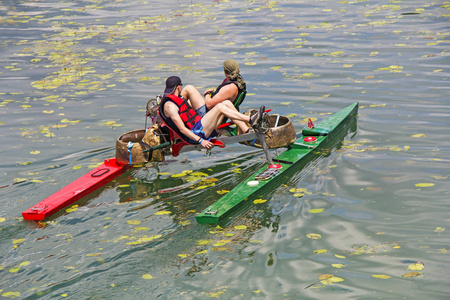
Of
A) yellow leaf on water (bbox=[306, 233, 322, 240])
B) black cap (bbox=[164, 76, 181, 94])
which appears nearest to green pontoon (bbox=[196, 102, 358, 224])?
yellow leaf on water (bbox=[306, 233, 322, 240])

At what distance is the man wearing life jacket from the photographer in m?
8.14

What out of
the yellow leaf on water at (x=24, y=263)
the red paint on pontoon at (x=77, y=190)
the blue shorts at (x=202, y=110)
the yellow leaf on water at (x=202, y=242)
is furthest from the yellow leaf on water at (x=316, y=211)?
the yellow leaf on water at (x=24, y=263)

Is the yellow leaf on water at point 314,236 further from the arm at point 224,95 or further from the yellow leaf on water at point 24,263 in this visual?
the yellow leaf on water at point 24,263

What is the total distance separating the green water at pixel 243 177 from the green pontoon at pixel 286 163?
0.18 m

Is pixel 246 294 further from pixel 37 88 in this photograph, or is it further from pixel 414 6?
pixel 414 6

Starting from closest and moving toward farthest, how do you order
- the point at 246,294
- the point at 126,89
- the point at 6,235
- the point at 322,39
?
the point at 246,294
the point at 6,235
the point at 126,89
the point at 322,39

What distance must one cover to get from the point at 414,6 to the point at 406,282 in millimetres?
17041

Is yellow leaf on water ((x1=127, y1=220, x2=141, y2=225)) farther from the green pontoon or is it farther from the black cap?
the black cap

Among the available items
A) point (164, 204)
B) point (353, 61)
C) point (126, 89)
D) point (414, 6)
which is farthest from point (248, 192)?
point (414, 6)

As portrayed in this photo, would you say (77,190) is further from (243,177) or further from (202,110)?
(243,177)

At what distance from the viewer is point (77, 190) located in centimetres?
789

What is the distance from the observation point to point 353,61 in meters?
14.5

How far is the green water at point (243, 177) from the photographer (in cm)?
571

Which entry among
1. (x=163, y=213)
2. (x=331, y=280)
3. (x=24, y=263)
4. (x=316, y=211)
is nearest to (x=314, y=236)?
(x=316, y=211)
